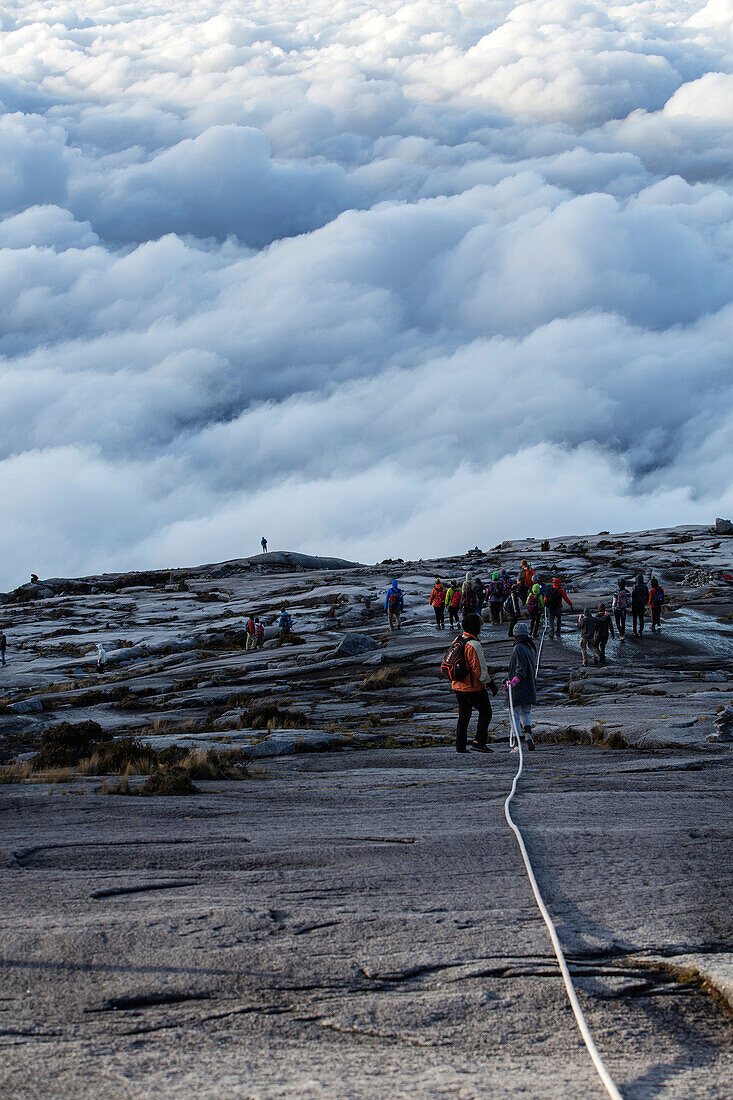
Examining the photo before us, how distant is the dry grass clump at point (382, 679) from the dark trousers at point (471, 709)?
12016 mm

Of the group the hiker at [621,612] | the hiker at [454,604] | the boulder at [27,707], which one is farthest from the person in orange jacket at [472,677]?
the hiker at [454,604]

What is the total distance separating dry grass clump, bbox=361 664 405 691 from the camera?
90.2ft

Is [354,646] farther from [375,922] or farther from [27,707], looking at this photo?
[375,922]

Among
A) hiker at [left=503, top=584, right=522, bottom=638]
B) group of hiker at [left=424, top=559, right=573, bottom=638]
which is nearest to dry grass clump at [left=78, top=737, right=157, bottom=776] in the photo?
group of hiker at [left=424, top=559, right=573, bottom=638]

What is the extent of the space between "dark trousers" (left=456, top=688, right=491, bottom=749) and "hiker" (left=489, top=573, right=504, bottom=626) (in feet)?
77.6

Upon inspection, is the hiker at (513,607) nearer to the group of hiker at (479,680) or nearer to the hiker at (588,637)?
the hiker at (588,637)

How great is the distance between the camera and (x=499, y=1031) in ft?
14.9

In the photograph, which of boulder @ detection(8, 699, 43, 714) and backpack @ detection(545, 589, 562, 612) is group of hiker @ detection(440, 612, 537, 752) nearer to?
boulder @ detection(8, 699, 43, 714)

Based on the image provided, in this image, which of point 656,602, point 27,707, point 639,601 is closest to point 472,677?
point 27,707

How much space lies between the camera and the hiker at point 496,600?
38.8m

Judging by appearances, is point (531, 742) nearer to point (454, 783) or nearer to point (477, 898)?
point (454, 783)

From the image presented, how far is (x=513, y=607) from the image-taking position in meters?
37.7

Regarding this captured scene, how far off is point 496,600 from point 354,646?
7.61 metres

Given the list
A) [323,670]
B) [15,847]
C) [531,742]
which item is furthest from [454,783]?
[323,670]
